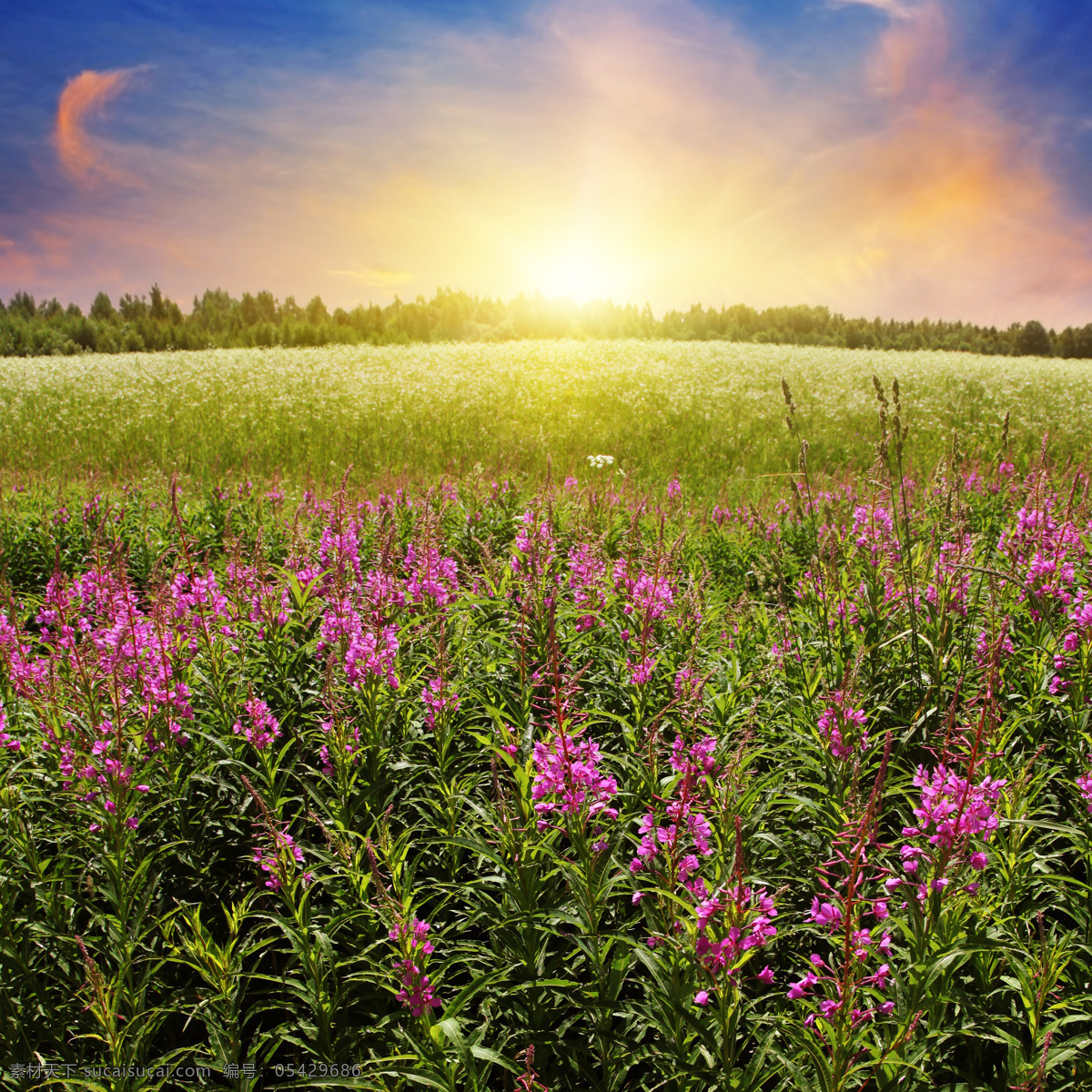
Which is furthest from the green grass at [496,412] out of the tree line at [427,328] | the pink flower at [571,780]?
the tree line at [427,328]

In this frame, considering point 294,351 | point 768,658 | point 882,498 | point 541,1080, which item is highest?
point 294,351

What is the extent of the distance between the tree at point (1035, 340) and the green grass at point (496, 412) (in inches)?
2408

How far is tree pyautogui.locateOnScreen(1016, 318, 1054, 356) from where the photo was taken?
80.8 m

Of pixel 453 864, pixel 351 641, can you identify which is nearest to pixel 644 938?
pixel 453 864

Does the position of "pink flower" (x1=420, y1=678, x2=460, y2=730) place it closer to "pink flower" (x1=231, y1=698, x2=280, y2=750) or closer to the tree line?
"pink flower" (x1=231, y1=698, x2=280, y2=750)

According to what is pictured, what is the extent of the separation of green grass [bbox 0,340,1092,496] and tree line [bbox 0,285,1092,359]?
31.0 m

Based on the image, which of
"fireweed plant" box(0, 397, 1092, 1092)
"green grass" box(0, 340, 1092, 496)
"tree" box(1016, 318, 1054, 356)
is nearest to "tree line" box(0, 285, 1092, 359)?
"tree" box(1016, 318, 1054, 356)

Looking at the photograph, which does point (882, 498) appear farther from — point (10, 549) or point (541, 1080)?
point (10, 549)

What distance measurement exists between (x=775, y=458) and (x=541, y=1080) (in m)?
14.8

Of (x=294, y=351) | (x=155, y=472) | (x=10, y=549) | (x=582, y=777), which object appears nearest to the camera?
(x=582, y=777)

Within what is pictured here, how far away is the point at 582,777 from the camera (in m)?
2.00

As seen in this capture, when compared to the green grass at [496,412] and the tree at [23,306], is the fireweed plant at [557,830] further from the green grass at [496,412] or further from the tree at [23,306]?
the tree at [23,306]

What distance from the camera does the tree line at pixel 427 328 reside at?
64.0m

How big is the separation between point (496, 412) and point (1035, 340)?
8744cm
